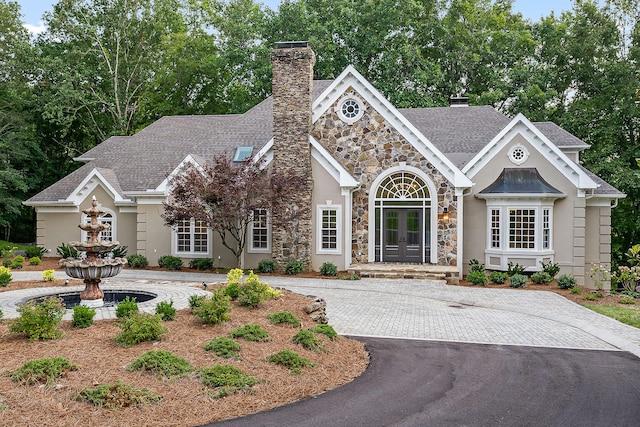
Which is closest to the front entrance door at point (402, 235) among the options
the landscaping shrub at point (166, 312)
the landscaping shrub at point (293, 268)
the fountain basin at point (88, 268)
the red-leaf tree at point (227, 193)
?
the landscaping shrub at point (293, 268)

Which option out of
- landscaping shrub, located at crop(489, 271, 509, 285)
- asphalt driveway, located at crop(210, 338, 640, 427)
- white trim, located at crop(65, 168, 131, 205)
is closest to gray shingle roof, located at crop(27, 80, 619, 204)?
white trim, located at crop(65, 168, 131, 205)

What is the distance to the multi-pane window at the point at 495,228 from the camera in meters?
20.1

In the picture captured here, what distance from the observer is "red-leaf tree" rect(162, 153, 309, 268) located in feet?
58.4

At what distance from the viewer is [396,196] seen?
20.7 m

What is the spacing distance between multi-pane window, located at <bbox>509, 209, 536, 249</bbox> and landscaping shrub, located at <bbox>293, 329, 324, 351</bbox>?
13659mm

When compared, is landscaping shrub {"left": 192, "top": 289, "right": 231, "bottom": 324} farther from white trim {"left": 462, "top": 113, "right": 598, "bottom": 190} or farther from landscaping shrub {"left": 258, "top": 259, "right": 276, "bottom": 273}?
white trim {"left": 462, "top": 113, "right": 598, "bottom": 190}

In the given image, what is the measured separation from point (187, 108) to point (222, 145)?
17589mm

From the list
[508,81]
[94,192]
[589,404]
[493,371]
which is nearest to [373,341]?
[493,371]

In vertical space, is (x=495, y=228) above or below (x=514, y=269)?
above

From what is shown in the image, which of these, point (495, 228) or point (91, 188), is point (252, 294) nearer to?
point (495, 228)

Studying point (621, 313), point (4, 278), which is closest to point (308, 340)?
point (621, 313)

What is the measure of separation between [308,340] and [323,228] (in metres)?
11.9

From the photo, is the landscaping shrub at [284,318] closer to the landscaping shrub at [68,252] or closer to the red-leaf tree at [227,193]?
the red-leaf tree at [227,193]

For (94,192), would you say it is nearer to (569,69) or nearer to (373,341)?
(373,341)
